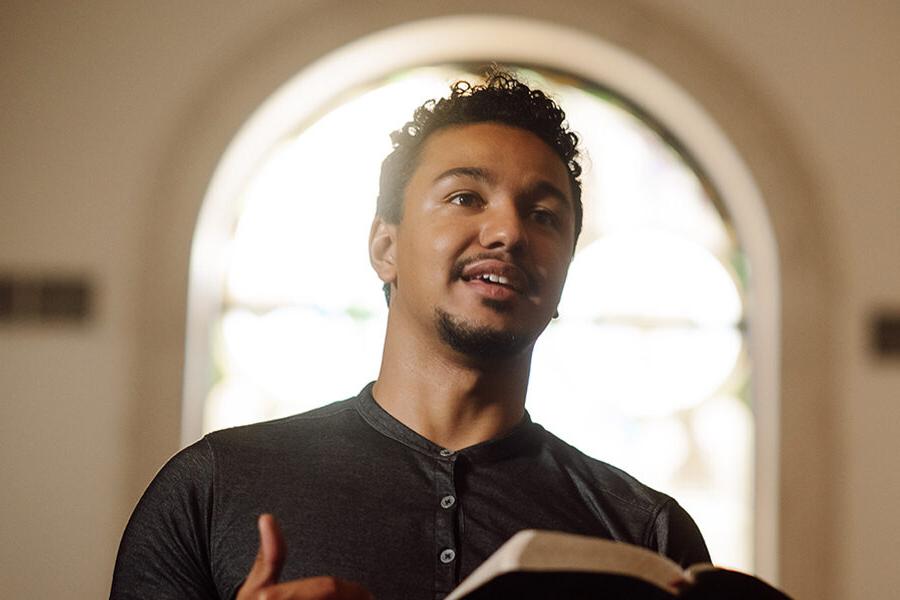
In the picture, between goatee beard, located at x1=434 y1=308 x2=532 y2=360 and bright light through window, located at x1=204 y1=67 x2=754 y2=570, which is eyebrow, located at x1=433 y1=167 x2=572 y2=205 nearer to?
goatee beard, located at x1=434 y1=308 x2=532 y2=360

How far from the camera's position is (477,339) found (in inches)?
62.7

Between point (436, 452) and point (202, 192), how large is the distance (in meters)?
2.69

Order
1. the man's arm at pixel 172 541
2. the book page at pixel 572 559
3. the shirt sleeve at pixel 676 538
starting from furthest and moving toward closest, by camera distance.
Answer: the shirt sleeve at pixel 676 538 < the man's arm at pixel 172 541 < the book page at pixel 572 559

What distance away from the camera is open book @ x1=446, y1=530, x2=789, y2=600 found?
1048mm

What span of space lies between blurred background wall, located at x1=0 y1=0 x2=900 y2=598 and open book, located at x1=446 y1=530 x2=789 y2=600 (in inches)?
118

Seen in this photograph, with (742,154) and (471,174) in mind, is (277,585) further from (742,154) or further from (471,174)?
(742,154)

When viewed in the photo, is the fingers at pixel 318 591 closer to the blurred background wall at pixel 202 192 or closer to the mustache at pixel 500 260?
the mustache at pixel 500 260

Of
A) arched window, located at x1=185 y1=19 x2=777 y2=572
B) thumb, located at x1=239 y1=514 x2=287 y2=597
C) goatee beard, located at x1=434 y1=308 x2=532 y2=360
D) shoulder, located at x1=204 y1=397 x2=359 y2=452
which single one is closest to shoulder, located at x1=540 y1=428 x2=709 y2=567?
goatee beard, located at x1=434 y1=308 x2=532 y2=360

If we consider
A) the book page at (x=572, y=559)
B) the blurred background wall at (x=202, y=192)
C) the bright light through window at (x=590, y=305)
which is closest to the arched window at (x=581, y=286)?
the bright light through window at (x=590, y=305)

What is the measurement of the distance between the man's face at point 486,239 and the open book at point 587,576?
0.53 metres

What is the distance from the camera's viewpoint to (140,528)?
1485mm

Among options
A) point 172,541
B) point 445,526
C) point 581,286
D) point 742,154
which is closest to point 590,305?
point 581,286

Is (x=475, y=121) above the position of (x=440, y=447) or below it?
above

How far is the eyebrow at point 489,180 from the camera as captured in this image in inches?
67.3
